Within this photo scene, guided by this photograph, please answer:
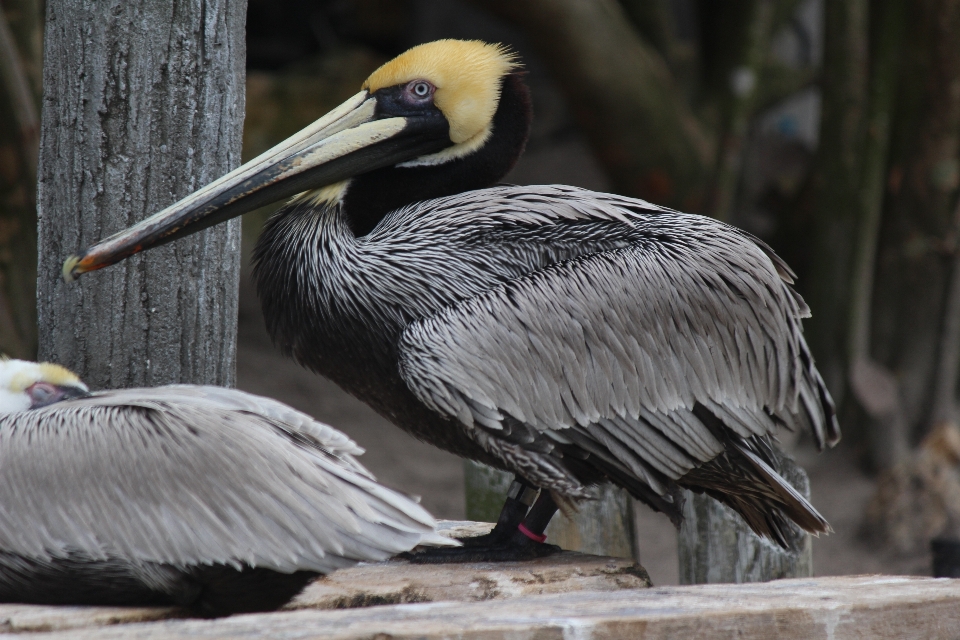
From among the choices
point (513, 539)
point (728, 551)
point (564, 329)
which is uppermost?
point (564, 329)

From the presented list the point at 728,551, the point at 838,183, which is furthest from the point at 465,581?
the point at 838,183

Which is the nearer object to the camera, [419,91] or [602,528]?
[419,91]

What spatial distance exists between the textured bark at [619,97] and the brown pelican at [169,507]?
419 cm

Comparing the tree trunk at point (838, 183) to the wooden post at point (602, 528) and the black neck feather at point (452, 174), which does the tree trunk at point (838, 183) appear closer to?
the wooden post at point (602, 528)

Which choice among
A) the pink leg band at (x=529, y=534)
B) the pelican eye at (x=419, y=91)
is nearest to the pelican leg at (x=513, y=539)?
the pink leg band at (x=529, y=534)

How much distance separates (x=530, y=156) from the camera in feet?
31.6

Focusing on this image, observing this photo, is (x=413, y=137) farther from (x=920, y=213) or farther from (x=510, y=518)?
(x=920, y=213)

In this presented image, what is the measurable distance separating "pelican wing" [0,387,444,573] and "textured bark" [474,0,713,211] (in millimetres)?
4217

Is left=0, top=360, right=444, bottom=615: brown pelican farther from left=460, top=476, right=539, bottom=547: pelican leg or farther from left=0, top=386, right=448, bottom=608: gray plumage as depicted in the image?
left=460, top=476, right=539, bottom=547: pelican leg

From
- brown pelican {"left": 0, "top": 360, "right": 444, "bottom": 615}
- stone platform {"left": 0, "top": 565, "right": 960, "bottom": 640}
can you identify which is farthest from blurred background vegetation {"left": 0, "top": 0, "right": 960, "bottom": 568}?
stone platform {"left": 0, "top": 565, "right": 960, "bottom": 640}

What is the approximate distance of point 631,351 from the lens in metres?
2.71

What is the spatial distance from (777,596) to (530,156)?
771 centimetres

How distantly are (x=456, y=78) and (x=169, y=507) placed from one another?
1492mm

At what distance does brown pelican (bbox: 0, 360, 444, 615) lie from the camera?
2.12m
